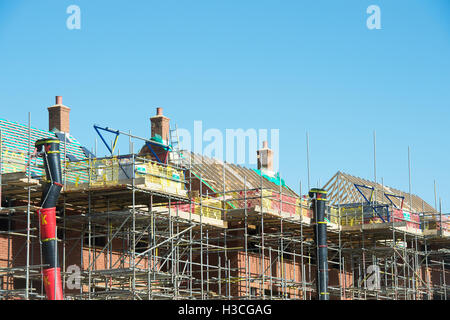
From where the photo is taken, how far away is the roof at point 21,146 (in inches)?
1352

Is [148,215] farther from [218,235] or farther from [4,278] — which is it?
[218,235]

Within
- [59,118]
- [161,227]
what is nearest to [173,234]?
[161,227]

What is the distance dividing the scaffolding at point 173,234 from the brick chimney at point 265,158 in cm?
1001

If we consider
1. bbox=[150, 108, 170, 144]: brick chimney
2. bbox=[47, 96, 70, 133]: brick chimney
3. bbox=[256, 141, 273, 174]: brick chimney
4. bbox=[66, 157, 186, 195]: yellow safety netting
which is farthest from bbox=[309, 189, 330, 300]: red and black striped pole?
bbox=[256, 141, 273, 174]: brick chimney

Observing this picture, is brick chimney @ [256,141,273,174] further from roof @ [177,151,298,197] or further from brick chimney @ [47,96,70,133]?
brick chimney @ [47,96,70,133]

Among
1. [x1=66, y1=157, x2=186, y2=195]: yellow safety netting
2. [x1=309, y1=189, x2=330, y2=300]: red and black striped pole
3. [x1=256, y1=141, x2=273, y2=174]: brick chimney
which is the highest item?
[x1=256, y1=141, x2=273, y2=174]: brick chimney

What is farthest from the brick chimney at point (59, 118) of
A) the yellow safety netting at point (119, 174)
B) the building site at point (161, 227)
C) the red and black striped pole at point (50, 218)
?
the red and black striped pole at point (50, 218)

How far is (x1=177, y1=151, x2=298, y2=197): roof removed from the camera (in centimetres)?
4603

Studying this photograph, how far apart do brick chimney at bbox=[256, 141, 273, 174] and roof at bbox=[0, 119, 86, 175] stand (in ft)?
65.0

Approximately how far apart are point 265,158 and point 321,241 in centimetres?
1962

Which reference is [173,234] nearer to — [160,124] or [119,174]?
[119,174]

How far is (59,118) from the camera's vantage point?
4553 centimetres

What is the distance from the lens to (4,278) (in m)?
34.2

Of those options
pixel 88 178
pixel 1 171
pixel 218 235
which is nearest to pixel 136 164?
pixel 88 178
